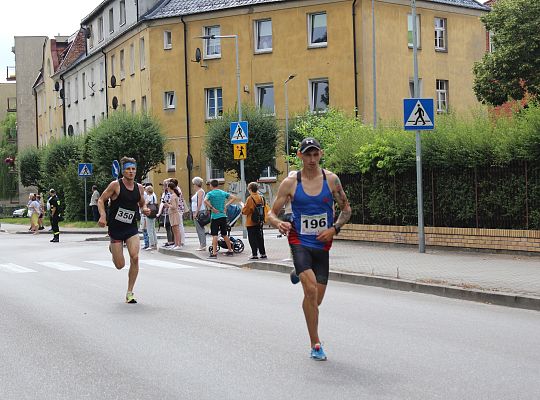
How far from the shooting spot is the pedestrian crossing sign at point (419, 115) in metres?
18.8

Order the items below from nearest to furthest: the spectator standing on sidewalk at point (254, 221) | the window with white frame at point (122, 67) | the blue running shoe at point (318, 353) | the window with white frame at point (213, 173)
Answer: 1. the blue running shoe at point (318, 353)
2. the spectator standing on sidewalk at point (254, 221)
3. the window with white frame at point (213, 173)
4. the window with white frame at point (122, 67)

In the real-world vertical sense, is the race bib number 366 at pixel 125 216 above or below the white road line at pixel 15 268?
above

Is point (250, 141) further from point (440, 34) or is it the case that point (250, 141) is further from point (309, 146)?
point (309, 146)

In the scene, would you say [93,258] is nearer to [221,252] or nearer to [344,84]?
[221,252]

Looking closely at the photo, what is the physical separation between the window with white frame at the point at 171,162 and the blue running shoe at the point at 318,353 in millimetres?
45008

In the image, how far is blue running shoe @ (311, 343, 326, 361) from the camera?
26.5ft

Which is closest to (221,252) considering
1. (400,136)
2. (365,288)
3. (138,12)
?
(400,136)

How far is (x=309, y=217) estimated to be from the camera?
27.0 feet

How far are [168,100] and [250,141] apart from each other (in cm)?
941

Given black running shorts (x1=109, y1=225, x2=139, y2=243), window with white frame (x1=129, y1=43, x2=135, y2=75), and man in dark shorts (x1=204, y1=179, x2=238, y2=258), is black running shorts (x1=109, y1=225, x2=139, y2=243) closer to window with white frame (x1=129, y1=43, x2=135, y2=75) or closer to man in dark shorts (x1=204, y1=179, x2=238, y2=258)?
man in dark shorts (x1=204, y1=179, x2=238, y2=258)

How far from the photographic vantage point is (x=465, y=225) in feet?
64.3

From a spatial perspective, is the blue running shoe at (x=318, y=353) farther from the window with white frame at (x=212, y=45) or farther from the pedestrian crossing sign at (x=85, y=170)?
the window with white frame at (x=212, y=45)

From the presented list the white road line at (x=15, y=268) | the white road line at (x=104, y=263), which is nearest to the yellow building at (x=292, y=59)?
the white road line at (x=104, y=263)

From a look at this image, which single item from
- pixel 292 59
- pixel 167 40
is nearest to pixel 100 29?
pixel 167 40
